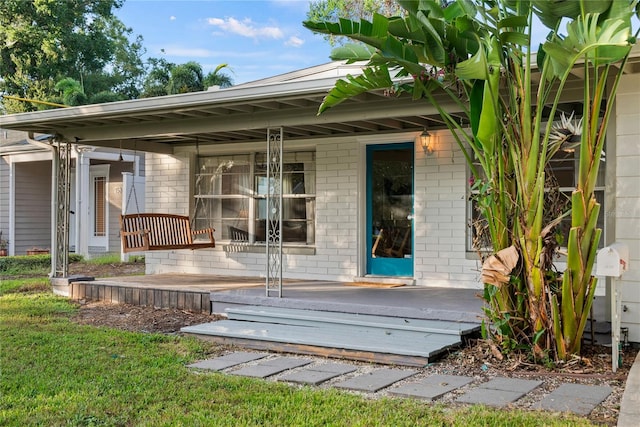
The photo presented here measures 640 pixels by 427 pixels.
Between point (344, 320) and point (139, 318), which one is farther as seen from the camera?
point (139, 318)

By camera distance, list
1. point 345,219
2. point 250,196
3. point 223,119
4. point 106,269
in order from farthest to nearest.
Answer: point 106,269 < point 250,196 < point 345,219 < point 223,119

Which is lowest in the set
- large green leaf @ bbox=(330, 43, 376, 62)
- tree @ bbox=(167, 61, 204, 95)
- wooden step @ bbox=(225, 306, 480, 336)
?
wooden step @ bbox=(225, 306, 480, 336)

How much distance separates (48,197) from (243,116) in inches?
498

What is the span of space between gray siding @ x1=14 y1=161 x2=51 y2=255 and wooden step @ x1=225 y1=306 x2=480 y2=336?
40.4ft

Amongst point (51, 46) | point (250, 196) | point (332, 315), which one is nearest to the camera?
point (332, 315)

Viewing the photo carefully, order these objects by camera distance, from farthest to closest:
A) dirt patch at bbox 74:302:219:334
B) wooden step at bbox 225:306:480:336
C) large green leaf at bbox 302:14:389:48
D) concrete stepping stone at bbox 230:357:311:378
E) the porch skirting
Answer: the porch skirting, dirt patch at bbox 74:302:219:334, wooden step at bbox 225:306:480:336, concrete stepping stone at bbox 230:357:311:378, large green leaf at bbox 302:14:389:48

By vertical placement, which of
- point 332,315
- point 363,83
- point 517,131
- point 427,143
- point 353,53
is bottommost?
point 332,315

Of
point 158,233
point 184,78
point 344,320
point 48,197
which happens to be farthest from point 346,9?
point 344,320

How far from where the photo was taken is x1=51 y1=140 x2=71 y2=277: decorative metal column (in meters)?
10.1

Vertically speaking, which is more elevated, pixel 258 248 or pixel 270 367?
pixel 258 248

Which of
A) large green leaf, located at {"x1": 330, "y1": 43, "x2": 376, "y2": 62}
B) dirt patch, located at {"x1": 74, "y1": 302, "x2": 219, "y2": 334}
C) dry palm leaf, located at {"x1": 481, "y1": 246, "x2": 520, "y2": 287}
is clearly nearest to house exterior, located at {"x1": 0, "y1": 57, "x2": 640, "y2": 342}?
large green leaf, located at {"x1": 330, "y1": 43, "x2": 376, "y2": 62}

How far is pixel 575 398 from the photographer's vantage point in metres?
4.54

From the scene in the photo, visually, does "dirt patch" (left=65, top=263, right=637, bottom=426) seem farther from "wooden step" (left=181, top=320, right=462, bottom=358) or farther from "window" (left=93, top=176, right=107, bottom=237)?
"window" (left=93, top=176, right=107, bottom=237)

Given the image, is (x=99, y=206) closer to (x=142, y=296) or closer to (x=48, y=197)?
(x=48, y=197)
